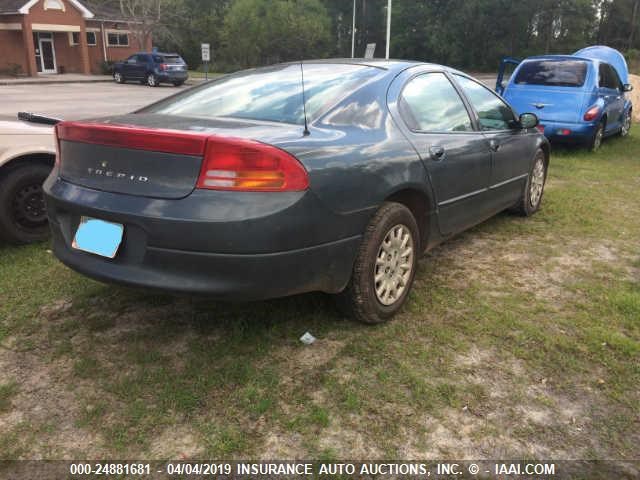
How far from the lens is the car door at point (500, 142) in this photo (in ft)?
14.2

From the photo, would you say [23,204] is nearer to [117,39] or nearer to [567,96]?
[567,96]

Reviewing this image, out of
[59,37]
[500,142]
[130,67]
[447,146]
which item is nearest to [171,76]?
[130,67]

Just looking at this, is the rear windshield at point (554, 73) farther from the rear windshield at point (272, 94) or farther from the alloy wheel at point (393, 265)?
the alloy wheel at point (393, 265)

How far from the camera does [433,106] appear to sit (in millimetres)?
3787

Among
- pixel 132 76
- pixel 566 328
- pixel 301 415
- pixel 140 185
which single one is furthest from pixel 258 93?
pixel 132 76

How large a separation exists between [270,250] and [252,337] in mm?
750

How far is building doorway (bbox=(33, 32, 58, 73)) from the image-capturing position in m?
Result: 35.7

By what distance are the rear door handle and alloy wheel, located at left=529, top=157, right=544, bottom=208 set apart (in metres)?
2.11

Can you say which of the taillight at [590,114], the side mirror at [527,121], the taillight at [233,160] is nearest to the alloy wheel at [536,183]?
the side mirror at [527,121]

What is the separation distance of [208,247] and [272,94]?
1.18 metres

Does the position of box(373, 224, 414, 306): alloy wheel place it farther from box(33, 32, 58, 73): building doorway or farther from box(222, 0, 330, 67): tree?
box(222, 0, 330, 67): tree

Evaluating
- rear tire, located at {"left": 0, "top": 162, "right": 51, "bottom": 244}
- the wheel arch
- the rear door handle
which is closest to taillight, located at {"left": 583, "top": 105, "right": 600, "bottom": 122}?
the rear door handle

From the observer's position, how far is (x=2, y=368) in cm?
282

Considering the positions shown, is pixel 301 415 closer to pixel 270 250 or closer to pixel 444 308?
pixel 270 250
